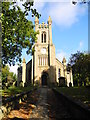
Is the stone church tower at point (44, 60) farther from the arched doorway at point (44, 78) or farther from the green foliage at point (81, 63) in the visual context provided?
the green foliage at point (81, 63)

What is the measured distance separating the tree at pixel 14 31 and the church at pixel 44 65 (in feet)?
76.2

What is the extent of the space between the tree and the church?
2324cm

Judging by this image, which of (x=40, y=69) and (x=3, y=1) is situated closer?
(x=3, y=1)

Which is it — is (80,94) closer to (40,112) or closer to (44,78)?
(40,112)

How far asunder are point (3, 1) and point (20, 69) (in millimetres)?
36417

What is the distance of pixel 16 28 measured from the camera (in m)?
11.5

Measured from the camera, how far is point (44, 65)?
3950cm

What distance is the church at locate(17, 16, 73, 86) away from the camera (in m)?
38.1

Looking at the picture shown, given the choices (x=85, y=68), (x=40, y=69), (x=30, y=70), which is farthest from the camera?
(x=30, y=70)

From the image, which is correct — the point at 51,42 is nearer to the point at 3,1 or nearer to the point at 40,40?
the point at 40,40

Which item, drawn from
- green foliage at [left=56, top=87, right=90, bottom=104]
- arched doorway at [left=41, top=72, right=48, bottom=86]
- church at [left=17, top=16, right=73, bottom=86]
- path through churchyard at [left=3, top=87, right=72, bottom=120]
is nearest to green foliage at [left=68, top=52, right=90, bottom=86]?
church at [left=17, top=16, right=73, bottom=86]

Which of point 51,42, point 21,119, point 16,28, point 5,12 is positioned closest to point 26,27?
point 16,28

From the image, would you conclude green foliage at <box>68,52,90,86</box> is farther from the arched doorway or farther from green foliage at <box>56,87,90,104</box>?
green foliage at <box>56,87,90,104</box>

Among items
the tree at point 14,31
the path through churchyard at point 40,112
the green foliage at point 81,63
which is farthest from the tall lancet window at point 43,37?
the path through churchyard at point 40,112
